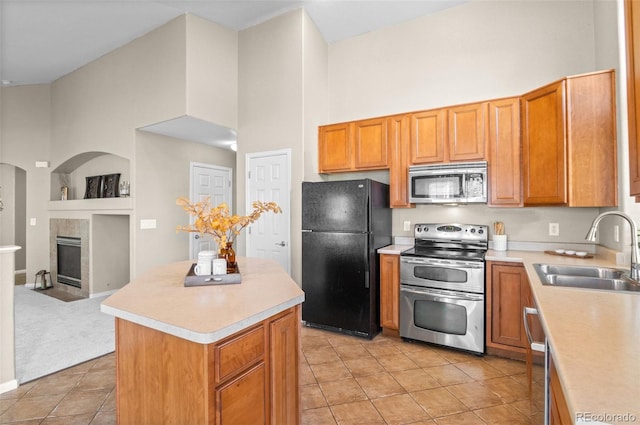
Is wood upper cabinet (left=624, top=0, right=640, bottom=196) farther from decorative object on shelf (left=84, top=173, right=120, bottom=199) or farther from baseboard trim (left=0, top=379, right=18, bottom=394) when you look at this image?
decorative object on shelf (left=84, top=173, right=120, bottom=199)

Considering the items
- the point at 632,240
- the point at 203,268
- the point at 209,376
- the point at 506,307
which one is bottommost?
the point at 506,307

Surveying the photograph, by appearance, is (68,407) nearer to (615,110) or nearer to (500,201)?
(500,201)

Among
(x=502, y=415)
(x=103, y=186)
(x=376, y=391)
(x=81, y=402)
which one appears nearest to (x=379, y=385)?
(x=376, y=391)

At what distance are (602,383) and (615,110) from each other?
2569mm

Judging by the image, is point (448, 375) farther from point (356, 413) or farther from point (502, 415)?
point (356, 413)

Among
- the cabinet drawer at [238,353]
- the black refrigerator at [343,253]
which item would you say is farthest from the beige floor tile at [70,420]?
the black refrigerator at [343,253]

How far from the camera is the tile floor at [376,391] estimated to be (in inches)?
78.2

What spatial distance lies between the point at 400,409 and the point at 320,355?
95 centimetres

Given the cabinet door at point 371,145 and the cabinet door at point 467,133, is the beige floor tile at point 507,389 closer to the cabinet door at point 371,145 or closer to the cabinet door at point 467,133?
the cabinet door at point 467,133

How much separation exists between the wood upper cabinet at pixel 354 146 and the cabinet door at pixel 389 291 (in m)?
1.08

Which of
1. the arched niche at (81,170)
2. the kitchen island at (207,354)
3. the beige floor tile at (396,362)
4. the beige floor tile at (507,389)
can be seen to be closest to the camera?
the kitchen island at (207,354)

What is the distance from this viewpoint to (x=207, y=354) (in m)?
1.13

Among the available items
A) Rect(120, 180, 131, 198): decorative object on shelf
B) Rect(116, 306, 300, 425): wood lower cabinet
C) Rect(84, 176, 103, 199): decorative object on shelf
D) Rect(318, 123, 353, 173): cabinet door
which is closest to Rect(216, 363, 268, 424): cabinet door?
Rect(116, 306, 300, 425): wood lower cabinet

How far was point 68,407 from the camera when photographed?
2098 millimetres
